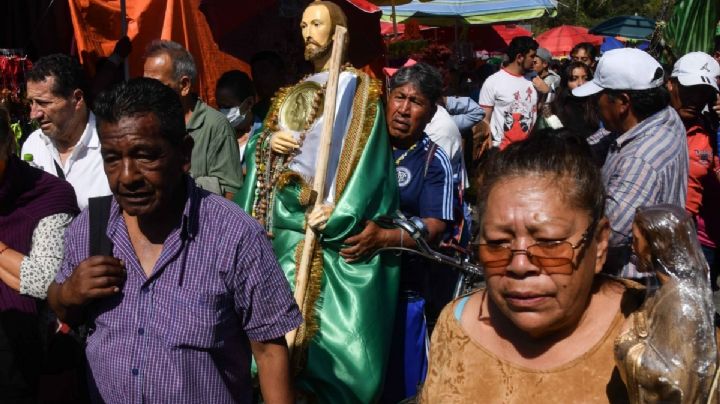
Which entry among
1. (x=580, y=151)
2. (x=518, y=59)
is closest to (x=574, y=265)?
(x=580, y=151)

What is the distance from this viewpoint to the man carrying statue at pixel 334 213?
4.21 meters

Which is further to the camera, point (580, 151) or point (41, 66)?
point (41, 66)

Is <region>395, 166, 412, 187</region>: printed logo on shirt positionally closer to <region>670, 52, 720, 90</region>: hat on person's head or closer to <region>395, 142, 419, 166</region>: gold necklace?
<region>395, 142, 419, 166</region>: gold necklace

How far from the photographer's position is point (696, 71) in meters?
5.77

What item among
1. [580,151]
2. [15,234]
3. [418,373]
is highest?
[580,151]

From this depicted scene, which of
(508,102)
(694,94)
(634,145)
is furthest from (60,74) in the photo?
(508,102)

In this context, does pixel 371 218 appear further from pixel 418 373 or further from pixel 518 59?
pixel 518 59

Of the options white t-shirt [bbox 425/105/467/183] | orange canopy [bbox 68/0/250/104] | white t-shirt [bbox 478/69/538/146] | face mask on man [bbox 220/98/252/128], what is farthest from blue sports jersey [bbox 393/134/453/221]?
white t-shirt [bbox 478/69/538/146]

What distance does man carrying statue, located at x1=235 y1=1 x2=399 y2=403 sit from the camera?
166 inches

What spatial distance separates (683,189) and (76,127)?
9.11 feet

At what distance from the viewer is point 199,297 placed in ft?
8.86

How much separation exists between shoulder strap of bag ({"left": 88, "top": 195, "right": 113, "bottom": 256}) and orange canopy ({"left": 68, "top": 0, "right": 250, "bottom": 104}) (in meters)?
3.69

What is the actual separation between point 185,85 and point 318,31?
105 centimetres

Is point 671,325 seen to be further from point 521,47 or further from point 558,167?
point 521,47
